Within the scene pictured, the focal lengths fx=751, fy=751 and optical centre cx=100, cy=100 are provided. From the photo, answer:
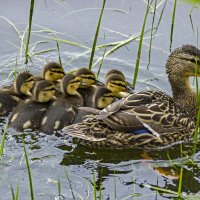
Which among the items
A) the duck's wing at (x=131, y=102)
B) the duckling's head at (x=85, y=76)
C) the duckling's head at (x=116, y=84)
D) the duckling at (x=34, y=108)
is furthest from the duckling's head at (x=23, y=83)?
the duck's wing at (x=131, y=102)

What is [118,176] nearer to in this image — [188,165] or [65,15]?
[188,165]

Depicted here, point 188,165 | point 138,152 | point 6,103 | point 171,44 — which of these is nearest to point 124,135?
point 138,152

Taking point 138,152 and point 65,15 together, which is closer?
point 138,152

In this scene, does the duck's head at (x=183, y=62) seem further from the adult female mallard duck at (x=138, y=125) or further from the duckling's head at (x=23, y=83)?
the duckling's head at (x=23, y=83)

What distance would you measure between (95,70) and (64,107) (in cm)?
107

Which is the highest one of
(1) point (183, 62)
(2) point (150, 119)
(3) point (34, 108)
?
(1) point (183, 62)

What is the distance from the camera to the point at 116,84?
579cm

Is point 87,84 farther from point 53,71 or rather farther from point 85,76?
point 53,71

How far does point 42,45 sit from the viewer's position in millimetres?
6660

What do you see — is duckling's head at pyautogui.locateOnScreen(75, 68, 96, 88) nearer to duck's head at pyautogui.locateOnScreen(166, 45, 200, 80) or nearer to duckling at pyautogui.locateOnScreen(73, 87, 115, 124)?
duckling at pyautogui.locateOnScreen(73, 87, 115, 124)

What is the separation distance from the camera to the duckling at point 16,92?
219 inches

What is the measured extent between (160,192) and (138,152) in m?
0.69

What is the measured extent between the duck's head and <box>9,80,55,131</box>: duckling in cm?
89

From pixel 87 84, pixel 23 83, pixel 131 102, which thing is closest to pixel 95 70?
→ pixel 87 84
